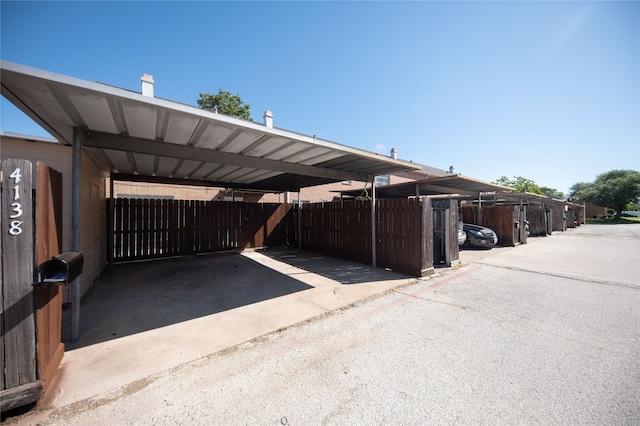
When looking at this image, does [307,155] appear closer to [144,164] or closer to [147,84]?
[147,84]

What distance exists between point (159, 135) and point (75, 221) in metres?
1.77

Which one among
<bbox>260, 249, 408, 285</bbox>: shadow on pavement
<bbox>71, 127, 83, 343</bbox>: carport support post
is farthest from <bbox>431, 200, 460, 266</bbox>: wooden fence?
<bbox>71, 127, 83, 343</bbox>: carport support post

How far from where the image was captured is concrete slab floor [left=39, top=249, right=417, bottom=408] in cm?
270

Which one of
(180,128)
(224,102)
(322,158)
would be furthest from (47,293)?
(224,102)

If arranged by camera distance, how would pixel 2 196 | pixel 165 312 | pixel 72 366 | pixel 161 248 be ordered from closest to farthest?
1. pixel 2 196
2. pixel 72 366
3. pixel 165 312
4. pixel 161 248

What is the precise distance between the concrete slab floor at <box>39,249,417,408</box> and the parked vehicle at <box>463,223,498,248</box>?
6887mm

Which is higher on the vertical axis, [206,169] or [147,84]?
[147,84]

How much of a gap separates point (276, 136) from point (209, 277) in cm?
418

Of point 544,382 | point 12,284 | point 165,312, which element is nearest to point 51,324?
point 12,284

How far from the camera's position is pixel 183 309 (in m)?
4.31

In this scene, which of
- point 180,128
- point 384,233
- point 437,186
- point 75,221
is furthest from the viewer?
point 437,186

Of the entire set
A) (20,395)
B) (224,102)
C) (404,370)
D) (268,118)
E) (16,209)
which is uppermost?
(224,102)

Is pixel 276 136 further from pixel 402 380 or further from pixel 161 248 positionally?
pixel 161 248

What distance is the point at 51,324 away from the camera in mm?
2432
